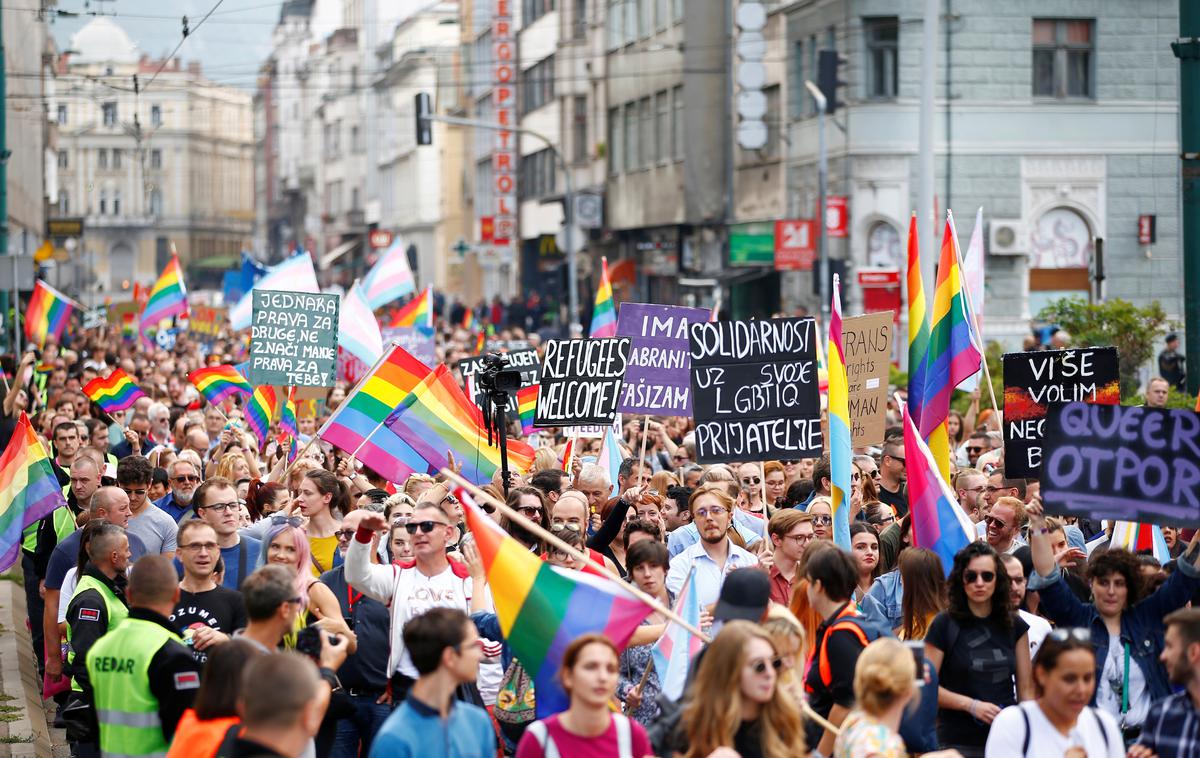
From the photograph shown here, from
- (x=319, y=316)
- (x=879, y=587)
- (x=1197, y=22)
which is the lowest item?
(x=879, y=587)

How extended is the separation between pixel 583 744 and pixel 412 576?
8.24ft

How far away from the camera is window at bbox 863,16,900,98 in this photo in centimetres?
3481

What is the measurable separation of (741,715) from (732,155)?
118ft

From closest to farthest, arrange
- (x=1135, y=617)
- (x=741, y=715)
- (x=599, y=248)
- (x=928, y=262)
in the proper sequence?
1. (x=741, y=715)
2. (x=1135, y=617)
3. (x=928, y=262)
4. (x=599, y=248)

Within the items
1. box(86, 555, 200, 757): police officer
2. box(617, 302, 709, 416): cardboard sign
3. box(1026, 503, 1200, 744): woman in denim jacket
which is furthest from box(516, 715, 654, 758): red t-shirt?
box(617, 302, 709, 416): cardboard sign

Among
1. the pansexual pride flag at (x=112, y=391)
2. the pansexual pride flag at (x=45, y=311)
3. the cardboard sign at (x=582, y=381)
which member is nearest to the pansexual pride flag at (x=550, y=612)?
the cardboard sign at (x=582, y=381)

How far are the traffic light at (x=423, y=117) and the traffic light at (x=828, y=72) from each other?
713cm

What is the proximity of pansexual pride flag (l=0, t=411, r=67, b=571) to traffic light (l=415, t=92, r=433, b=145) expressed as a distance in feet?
81.5

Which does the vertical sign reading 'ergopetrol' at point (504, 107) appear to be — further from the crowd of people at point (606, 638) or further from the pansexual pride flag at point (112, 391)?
the crowd of people at point (606, 638)

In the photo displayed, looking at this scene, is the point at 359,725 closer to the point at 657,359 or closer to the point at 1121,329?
the point at 657,359

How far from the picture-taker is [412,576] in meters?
8.30

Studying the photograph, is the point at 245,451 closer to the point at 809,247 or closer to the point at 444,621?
the point at 444,621

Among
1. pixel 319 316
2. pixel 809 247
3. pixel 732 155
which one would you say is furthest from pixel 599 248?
pixel 319 316

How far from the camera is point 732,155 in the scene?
41.5 metres
